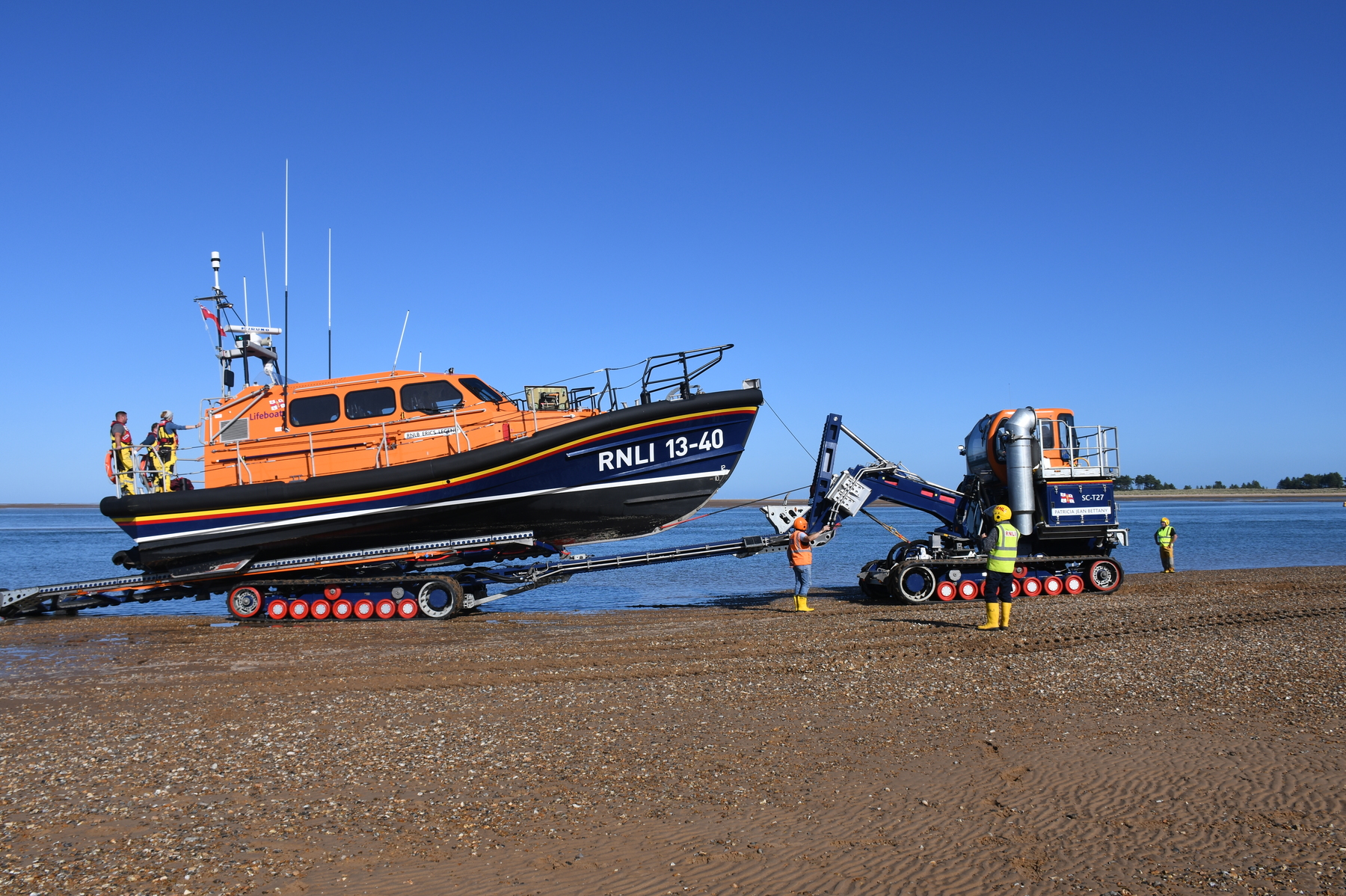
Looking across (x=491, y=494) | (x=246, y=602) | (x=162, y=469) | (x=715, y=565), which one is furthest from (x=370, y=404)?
(x=715, y=565)

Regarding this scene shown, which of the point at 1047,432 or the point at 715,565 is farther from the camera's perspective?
the point at 715,565

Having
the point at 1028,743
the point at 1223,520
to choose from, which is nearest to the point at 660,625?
the point at 1028,743

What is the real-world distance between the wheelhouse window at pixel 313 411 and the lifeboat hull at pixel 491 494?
0.89m

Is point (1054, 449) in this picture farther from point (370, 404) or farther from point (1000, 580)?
point (370, 404)

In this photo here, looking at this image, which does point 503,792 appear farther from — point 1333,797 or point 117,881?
point 1333,797

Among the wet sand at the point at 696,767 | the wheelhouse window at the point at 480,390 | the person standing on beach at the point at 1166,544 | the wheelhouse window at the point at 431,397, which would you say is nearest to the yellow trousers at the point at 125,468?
the wet sand at the point at 696,767

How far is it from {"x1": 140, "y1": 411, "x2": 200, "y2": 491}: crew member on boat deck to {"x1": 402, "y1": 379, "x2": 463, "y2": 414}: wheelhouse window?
10.3 feet

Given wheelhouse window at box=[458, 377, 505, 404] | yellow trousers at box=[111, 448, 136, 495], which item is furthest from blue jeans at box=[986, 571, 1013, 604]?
yellow trousers at box=[111, 448, 136, 495]

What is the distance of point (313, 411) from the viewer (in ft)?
36.7

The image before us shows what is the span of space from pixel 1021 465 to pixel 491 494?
7.07 meters

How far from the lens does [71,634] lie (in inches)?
426

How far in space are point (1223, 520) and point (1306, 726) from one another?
1795 inches

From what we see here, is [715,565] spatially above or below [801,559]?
below

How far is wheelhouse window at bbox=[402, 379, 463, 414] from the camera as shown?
11.1 metres
